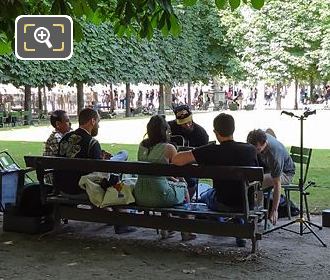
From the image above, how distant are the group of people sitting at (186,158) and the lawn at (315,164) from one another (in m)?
1.86

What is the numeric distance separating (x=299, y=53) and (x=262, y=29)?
3.17 metres

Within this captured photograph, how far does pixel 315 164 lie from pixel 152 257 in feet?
27.8

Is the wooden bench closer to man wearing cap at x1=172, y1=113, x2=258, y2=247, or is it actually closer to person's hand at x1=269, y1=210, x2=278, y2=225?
man wearing cap at x1=172, y1=113, x2=258, y2=247

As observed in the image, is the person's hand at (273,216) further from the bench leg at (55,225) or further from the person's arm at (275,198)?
the bench leg at (55,225)

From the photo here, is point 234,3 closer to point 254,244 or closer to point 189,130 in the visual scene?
point 254,244

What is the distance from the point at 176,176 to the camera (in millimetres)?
6277

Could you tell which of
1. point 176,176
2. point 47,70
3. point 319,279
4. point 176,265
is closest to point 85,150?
point 176,176

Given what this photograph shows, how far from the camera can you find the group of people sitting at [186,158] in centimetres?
623

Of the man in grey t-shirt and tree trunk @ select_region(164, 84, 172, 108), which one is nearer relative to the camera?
the man in grey t-shirt

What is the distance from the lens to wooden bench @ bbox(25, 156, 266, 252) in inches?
239

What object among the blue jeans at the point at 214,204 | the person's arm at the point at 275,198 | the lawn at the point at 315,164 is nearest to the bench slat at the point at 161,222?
the blue jeans at the point at 214,204

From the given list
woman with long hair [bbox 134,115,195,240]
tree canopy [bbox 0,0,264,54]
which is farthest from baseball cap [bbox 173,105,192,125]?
woman with long hair [bbox 134,115,195,240]

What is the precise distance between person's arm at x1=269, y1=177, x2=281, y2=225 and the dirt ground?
23cm

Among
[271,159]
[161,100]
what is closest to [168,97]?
[161,100]
